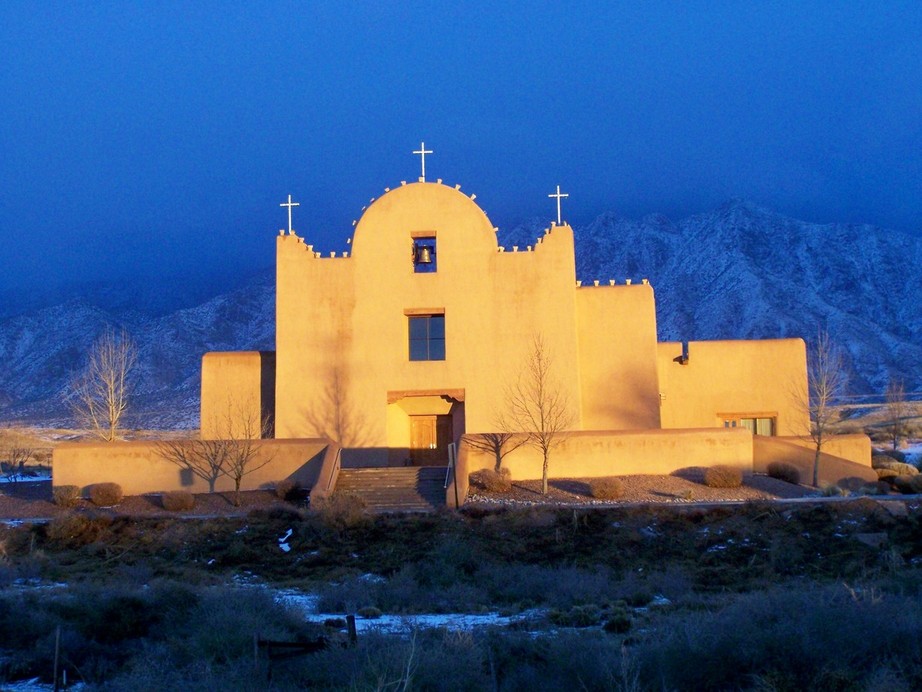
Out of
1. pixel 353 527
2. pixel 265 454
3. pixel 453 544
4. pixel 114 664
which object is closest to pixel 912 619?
pixel 114 664

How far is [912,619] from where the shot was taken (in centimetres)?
884

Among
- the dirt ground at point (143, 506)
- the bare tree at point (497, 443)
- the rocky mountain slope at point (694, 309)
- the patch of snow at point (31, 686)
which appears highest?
the rocky mountain slope at point (694, 309)

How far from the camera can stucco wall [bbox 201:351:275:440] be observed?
31.4m

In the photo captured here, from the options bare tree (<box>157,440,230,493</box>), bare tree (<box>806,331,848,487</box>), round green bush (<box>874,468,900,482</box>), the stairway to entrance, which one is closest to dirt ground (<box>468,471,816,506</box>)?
the stairway to entrance

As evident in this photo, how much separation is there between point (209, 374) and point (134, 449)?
4766 millimetres

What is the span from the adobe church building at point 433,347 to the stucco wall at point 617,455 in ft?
8.67

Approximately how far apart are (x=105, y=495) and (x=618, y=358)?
15716mm

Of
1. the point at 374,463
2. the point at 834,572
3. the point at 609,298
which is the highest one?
the point at 609,298

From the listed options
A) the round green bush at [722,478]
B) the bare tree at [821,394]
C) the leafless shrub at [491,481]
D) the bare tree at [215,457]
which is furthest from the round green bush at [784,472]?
the bare tree at [215,457]

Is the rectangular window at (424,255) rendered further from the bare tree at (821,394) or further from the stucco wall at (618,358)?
the bare tree at (821,394)

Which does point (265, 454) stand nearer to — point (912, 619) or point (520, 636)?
point (520, 636)

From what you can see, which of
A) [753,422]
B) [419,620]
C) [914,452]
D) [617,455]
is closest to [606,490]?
[617,455]

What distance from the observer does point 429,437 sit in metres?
32.3

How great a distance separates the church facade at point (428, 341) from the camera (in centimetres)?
3075
